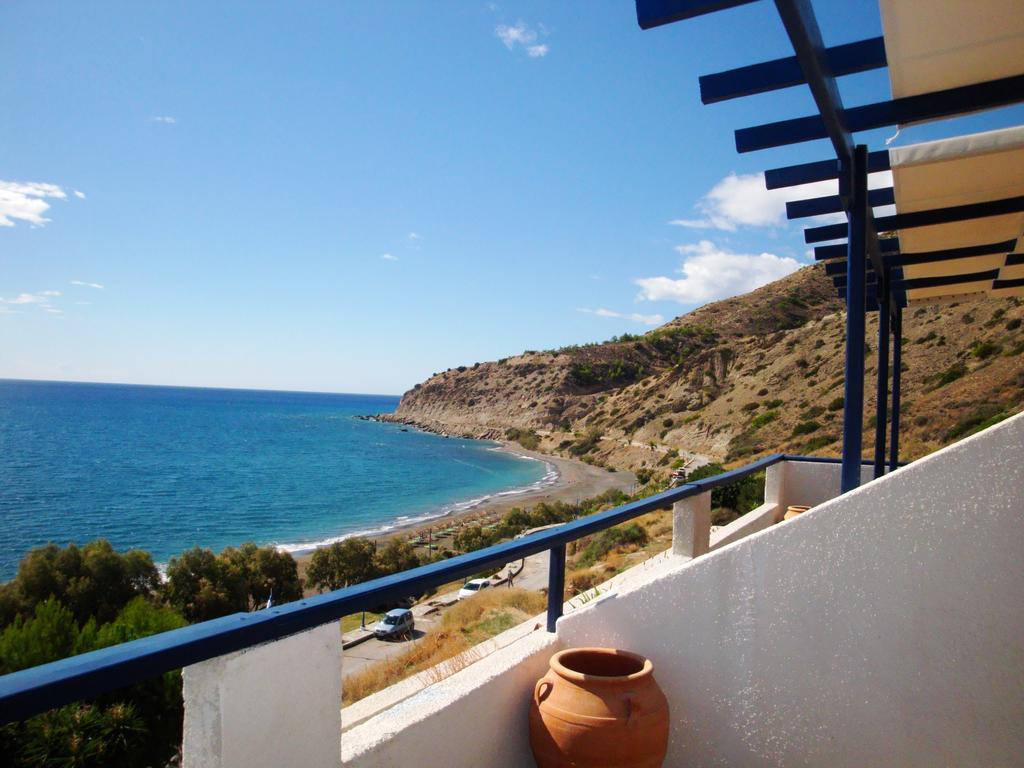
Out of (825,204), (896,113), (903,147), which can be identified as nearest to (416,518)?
(825,204)

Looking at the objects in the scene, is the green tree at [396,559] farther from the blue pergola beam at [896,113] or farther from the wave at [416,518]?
the blue pergola beam at [896,113]

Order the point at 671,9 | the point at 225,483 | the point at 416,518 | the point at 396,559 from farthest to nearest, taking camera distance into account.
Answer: the point at 225,483 < the point at 416,518 < the point at 396,559 < the point at 671,9

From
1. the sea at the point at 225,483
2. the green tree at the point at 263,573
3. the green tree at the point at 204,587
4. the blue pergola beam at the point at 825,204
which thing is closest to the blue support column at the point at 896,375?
the blue pergola beam at the point at 825,204

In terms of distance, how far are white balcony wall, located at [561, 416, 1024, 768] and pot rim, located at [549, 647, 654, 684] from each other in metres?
0.12

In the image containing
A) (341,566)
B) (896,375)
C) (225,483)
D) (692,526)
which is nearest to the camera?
(692,526)

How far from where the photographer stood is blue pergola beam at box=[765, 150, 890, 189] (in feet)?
12.5

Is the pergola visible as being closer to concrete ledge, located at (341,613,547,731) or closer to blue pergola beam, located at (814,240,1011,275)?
blue pergola beam, located at (814,240,1011,275)

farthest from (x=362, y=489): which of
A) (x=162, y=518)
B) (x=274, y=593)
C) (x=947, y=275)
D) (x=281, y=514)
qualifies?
(x=947, y=275)

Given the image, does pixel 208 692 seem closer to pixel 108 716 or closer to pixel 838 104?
pixel 108 716

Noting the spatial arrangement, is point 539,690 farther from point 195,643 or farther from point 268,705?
point 195,643

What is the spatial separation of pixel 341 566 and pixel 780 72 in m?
23.9

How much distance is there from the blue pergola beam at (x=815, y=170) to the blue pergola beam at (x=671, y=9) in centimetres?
218

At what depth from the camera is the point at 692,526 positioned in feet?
13.5

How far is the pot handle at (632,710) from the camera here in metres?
2.13
